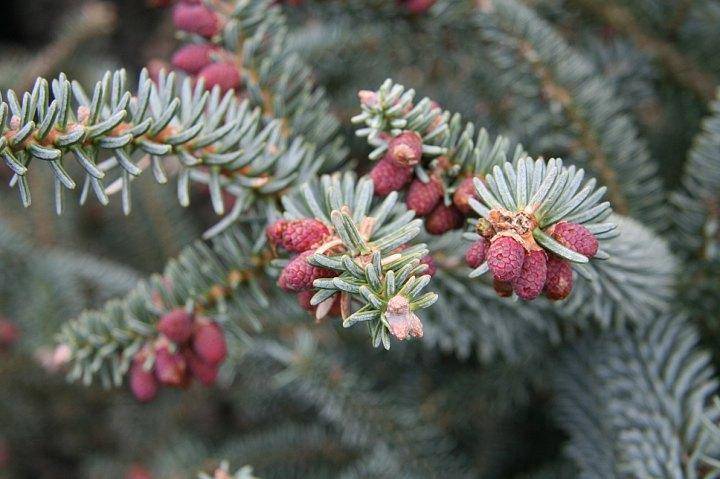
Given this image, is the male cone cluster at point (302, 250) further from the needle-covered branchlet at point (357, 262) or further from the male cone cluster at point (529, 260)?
the male cone cluster at point (529, 260)

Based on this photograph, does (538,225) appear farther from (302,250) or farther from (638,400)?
(638,400)

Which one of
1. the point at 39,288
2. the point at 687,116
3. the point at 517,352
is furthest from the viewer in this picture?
the point at 39,288

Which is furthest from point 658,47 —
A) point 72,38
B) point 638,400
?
point 72,38

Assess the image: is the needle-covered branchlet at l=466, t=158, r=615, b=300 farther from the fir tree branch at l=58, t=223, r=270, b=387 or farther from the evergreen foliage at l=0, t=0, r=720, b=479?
the fir tree branch at l=58, t=223, r=270, b=387

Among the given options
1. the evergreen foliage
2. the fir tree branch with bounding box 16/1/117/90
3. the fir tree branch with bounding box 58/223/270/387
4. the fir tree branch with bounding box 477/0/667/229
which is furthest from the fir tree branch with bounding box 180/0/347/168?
the fir tree branch with bounding box 16/1/117/90

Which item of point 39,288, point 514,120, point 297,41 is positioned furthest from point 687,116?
point 39,288

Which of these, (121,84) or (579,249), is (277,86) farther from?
(579,249)

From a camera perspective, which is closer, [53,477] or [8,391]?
[8,391]
